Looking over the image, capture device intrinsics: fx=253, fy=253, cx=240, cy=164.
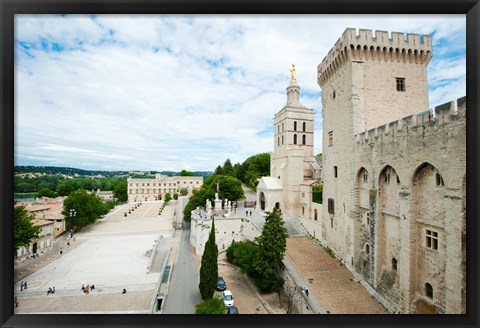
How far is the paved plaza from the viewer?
1088 cm

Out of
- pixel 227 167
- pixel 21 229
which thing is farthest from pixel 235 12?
pixel 227 167

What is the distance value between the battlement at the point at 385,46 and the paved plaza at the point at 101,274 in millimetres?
14154

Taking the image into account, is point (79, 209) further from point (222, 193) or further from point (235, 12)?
point (235, 12)

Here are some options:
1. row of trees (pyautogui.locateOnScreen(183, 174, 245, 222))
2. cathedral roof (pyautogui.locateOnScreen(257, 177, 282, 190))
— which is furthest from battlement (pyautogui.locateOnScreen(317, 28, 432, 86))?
row of trees (pyautogui.locateOnScreen(183, 174, 245, 222))

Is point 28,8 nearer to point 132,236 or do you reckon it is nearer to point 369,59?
point 369,59

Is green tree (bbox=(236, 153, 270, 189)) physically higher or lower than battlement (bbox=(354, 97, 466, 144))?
lower

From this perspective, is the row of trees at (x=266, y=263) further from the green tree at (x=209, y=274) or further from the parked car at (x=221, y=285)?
the parked car at (x=221, y=285)

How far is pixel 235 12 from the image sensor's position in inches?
175

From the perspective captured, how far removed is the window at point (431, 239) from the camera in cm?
726

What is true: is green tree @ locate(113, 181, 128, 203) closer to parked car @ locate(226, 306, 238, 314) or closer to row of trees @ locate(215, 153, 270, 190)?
row of trees @ locate(215, 153, 270, 190)

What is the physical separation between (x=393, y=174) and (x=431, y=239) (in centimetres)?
250

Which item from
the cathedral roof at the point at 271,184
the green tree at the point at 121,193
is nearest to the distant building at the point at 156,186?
the green tree at the point at 121,193

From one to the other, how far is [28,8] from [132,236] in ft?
77.5

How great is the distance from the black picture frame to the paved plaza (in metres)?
2.38
